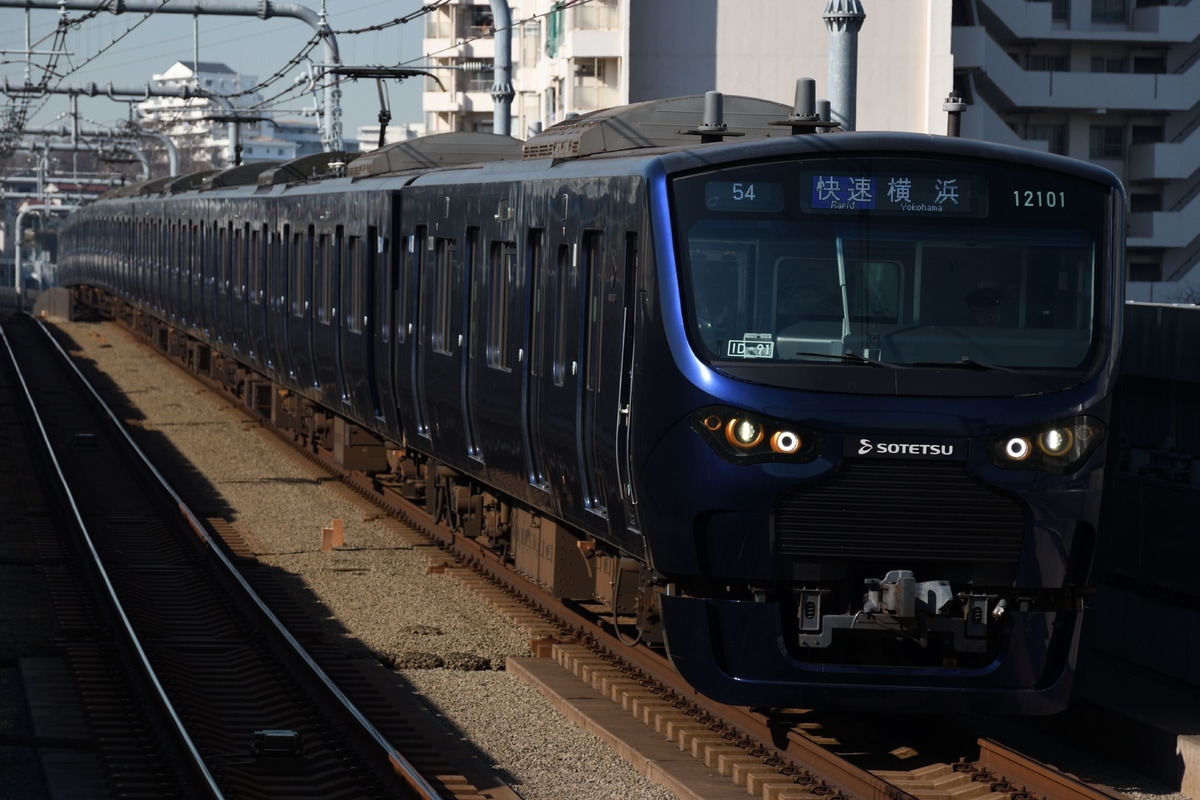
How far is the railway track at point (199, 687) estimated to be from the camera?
817cm

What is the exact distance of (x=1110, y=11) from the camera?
4628cm

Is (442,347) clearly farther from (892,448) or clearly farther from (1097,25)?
(1097,25)

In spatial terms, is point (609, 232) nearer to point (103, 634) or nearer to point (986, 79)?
point (103, 634)

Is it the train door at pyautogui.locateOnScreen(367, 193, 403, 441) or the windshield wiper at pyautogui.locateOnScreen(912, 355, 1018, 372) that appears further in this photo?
the train door at pyautogui.locateOnScreen(367, 193, 403, 441)

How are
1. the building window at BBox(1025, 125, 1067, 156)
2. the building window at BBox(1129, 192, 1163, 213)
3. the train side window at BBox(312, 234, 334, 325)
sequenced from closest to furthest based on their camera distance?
the train side window at BBox(312, 234, 334, 325)
the building window at BBox(1025, 125, 1067, 156)
the building window at BBox(1129, 192, 1163, 213)

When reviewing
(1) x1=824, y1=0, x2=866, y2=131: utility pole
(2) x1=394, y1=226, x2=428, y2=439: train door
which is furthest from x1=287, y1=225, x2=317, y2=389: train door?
(1) x1=824, y1=0, x2=866, y2=131: utility pole

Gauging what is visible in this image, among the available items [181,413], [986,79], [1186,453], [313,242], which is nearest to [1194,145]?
[986,79]

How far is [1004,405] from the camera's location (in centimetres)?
752

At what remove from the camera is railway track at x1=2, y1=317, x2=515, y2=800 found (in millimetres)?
8172

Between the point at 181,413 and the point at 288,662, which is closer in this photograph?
the point at 288,662

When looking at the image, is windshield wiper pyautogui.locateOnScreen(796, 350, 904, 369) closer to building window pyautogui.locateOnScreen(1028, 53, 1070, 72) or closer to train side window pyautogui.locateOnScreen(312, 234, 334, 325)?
train side window pyautogui.locateOnScreen(312, 234, 334, 325)

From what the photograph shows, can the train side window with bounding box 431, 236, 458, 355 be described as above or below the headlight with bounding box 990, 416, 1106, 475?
above

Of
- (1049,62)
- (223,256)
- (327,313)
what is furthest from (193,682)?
(1049,62)

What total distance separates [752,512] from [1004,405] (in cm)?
112
